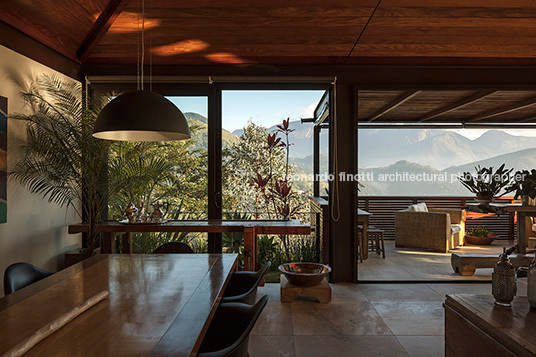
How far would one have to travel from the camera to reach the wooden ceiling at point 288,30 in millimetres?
3566

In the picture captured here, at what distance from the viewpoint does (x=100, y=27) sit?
3811 mm

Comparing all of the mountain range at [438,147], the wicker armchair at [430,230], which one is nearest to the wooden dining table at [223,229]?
the wicker armchair at [430,230]

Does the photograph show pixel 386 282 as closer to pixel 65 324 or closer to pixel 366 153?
pixel 65 324

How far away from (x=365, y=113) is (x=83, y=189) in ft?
15.8

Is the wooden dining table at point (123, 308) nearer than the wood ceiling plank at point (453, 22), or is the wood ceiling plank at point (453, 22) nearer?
the wooden dining table at point (123, 308)

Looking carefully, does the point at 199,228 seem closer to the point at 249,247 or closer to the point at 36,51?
the point at 249,247

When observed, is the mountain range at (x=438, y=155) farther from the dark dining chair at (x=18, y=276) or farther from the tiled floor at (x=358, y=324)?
the dark dining chair at (x=18, y=276)

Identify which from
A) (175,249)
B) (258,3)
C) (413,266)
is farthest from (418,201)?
(175,249)

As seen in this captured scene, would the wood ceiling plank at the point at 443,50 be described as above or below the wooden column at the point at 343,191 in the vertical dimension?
above

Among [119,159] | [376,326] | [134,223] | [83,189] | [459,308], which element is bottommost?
[376,326]

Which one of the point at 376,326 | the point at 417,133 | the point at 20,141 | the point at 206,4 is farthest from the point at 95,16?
the point at 417,133

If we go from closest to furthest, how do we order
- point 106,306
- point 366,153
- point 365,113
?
point 106,306 → point 365,113 → point 366,153

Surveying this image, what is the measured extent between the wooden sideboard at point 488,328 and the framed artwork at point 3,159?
359 centimetres

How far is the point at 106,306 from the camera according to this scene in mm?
1654
